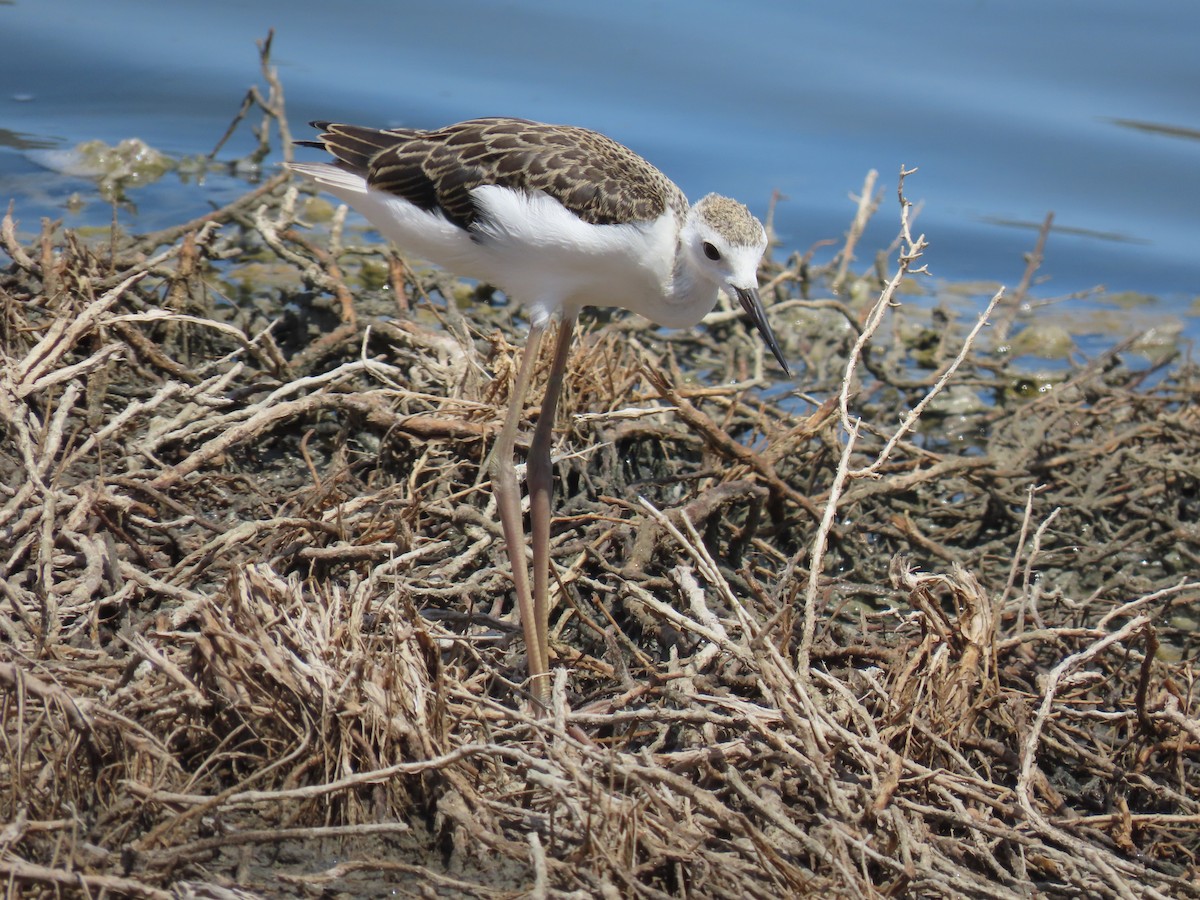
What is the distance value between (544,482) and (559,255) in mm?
736

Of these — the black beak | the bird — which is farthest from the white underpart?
the black beak

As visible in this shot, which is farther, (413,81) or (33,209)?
(413,81)

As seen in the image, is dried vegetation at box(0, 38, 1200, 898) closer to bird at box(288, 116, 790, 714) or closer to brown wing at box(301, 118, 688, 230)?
bird at box(288, 116, 790, 714)

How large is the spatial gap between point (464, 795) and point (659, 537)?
150 centimetres

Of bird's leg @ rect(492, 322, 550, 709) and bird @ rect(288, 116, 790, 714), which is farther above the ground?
bird @ rect(288, 116, 790, 714)

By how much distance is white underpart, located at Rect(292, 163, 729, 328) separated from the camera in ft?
13.2

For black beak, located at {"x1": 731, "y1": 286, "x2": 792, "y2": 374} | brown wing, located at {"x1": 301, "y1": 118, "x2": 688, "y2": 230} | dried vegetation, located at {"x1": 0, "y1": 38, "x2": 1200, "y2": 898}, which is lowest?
dried vegetation, located at {"x1": 0, "y1": 38, "x2": 1200, "y2": 898}

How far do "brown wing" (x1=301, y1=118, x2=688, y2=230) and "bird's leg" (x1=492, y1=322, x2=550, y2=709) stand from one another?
0.41 metres

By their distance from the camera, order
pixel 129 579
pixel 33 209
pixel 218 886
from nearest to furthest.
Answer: pixel 218 886 → pixel 129 579 → pixel 33 209

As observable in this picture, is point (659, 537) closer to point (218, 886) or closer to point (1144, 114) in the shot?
point (218, 886)

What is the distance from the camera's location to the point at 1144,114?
11148 mm

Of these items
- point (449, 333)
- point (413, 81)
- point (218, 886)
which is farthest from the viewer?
point (413, 81)

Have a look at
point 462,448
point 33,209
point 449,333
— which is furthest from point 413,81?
point 462,448

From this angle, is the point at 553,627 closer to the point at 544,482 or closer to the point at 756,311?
the point at 544,482
